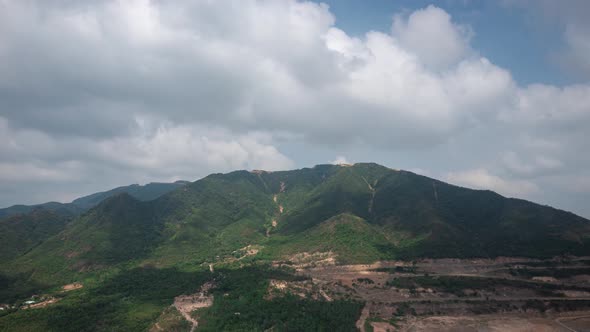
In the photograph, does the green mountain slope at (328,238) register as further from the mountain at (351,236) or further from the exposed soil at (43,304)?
the exposed soil at (43,304)

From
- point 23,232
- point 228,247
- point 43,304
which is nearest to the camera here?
point 43,304

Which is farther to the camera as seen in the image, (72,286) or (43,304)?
(72,286)

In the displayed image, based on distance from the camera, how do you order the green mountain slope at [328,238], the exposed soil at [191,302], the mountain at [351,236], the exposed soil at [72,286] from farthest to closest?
the mountain at [351,236] < the green mountain slope at [328,238] < the exposed soil at [72,286] < the exposed soil at [191,302]

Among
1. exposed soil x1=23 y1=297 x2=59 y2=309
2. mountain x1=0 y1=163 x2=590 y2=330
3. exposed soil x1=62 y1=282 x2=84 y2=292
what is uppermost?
mountain x1=0 y1=163 x2=590 y2=330

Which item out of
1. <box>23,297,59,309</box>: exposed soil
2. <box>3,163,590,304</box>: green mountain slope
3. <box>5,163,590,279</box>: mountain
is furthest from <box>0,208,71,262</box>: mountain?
<box>23,297,59,309</box>: exposed soil

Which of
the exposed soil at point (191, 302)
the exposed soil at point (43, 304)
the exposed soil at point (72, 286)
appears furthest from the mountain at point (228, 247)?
the exposed soil at point (43, 304)

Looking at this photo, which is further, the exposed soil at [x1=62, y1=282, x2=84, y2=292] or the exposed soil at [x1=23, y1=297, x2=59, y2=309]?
the exposed soil at [x1=62, y1=282, x2=84, y2=292]

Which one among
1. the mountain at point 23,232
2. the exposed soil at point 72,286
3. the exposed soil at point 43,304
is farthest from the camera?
the mountain at point 23,232

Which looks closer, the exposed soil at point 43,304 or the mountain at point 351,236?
the exposed soil at point 43,304

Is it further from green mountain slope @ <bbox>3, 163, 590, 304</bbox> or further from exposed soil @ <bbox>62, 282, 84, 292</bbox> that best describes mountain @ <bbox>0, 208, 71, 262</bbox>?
exposed soil @ <bbox>62, 282, 84, 292</bbox>

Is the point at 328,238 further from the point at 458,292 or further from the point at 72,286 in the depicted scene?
the point at 72,286

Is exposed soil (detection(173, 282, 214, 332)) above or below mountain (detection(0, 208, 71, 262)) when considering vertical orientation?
below

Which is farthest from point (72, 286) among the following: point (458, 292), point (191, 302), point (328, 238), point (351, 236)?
point (458, 292)
